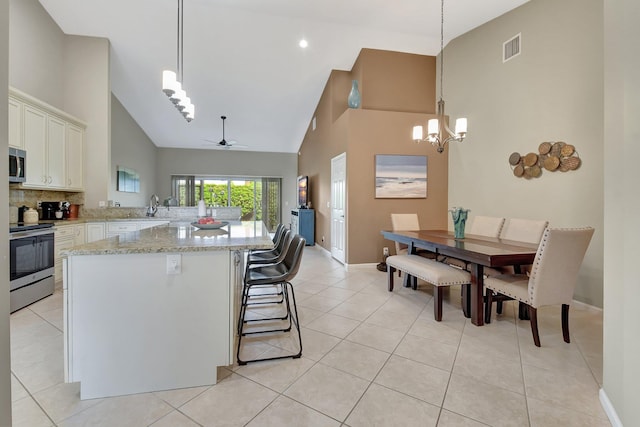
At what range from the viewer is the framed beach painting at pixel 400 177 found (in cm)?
497

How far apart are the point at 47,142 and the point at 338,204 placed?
14.4ft

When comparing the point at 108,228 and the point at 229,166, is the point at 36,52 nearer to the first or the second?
the point at 108,228

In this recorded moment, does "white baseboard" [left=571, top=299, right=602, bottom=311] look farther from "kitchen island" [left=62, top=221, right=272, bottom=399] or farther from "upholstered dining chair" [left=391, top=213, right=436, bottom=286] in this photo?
"kitchen island" [left=62, top=221, right=272, bottom=399]

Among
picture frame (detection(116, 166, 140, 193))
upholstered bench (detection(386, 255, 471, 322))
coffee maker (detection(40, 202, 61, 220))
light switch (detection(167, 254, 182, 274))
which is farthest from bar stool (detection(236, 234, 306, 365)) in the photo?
picture frame (detection(116, 166, 140, 193))

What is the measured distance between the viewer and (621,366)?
4.72 feet

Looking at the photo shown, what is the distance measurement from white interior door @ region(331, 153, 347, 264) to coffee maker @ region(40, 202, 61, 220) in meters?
4.43

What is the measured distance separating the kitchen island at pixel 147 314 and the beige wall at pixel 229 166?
7.74 meters

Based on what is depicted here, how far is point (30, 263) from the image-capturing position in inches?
126

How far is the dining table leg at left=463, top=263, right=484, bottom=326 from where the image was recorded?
268 centimetres

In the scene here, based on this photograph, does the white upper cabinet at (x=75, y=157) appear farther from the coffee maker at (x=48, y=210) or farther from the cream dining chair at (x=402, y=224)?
the cream dining chair at (x=402, y=224)

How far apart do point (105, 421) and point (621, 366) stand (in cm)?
264

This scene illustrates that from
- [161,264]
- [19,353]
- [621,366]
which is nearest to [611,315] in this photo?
[621,366]

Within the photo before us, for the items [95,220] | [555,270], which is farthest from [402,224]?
[95,220]

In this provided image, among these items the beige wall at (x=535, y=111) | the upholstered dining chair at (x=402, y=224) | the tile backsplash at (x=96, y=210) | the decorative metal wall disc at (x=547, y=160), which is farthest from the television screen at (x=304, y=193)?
the decorative metal wall disc at (x=547, y=160)
